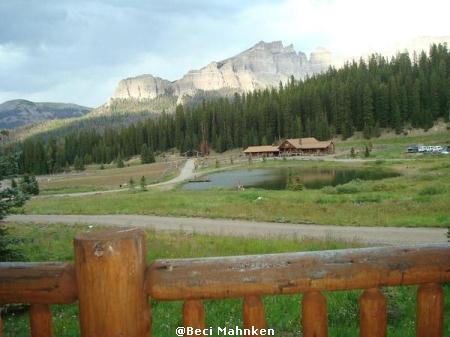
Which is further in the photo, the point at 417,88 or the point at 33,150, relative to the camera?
the point at 33,150

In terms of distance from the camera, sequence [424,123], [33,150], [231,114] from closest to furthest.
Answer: [424,123], [33,150], [231,114]

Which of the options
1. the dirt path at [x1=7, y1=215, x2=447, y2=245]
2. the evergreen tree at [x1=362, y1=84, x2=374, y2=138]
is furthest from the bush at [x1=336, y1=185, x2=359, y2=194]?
the evergreen tree at [x1=362, y1=84, x2=374, y2=138]

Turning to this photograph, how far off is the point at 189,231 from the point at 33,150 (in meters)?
122

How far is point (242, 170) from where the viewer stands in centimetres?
8038

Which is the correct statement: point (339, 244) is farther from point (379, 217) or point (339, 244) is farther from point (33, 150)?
point (33, 150)

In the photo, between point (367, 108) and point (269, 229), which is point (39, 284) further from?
point (367, 108)

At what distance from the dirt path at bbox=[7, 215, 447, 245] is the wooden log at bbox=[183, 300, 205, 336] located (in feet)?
50.5

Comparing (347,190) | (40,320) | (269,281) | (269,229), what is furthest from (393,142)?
(40,320)

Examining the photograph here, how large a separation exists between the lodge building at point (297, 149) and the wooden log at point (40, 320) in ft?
335

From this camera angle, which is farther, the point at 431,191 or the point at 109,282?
the point at 431,191

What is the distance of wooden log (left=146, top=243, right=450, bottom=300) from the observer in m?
2.36

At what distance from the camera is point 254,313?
7.82ft

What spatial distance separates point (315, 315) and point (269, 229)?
19314mm

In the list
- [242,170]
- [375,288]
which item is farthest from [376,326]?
[242,170]
